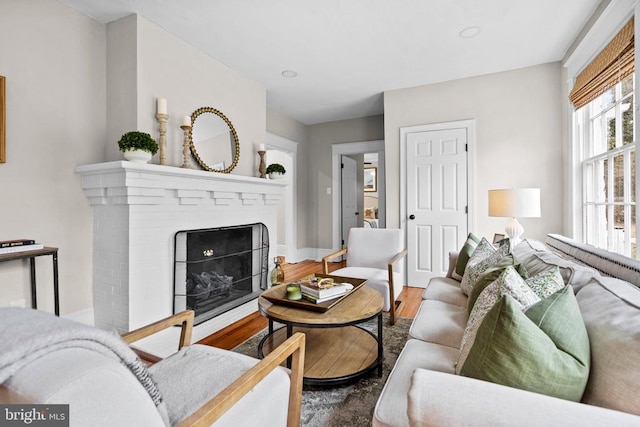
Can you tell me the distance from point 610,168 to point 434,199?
5.48 ft

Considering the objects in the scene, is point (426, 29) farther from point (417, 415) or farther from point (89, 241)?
point (89, 241)

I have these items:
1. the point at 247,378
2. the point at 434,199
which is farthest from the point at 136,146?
the point at 434,199

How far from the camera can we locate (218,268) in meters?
3.02

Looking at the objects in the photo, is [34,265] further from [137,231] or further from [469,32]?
[469,32]

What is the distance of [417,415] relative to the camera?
79cm

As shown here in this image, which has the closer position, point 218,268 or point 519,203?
point 519,203

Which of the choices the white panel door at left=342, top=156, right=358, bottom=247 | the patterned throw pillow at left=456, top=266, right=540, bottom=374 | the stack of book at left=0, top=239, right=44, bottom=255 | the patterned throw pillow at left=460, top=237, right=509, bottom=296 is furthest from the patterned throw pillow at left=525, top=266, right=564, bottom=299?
the white panel door at left=342, top=156, right=358, bottom=247

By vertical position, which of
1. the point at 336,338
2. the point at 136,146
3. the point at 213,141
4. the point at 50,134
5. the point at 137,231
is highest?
the point at 213,141

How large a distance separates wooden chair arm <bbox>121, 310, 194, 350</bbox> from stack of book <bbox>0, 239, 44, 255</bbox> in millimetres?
1249

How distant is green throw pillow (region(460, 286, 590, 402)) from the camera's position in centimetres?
79

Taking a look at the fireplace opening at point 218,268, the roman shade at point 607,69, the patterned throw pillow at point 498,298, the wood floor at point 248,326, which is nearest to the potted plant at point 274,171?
the fireplace opening at point 218,268

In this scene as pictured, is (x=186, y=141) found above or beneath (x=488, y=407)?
above

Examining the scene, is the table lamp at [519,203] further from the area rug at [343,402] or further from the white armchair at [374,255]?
the area rug at [343,402]

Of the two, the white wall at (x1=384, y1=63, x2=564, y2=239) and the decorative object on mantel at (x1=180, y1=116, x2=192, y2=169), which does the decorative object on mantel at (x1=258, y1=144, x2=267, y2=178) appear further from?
the white wall at (x1=384, y1=63, x2=564, y2=239)
